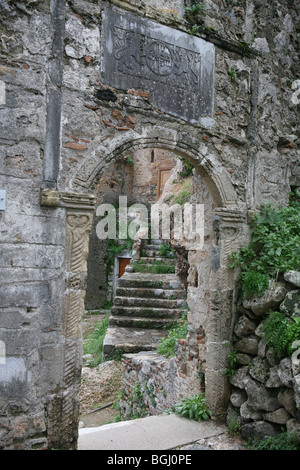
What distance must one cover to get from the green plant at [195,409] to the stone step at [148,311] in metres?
4.03

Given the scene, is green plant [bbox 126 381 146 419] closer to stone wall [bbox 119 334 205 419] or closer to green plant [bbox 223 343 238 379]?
stone wall [bbox 119 334 205 419]

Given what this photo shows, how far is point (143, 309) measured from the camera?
8.56m

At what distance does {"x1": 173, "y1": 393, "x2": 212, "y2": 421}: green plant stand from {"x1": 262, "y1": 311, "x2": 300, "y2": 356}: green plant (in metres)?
1.19

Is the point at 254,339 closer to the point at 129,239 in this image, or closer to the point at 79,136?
the point at 79,136

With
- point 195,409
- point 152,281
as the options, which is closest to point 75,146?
point 195,409

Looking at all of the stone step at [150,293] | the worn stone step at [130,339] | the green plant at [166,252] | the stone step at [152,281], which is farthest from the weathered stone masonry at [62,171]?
the green plant at [166,252]

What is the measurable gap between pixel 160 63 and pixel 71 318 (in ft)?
8.99

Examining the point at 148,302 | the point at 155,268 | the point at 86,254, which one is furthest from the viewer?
the point at 155,268

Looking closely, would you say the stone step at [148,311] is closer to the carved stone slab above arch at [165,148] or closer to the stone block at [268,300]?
the stone block at [268,300]

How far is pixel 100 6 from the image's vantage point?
11.5 ft

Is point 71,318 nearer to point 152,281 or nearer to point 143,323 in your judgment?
point 143,323

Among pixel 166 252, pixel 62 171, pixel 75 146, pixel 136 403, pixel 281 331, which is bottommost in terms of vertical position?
pixel 136 403

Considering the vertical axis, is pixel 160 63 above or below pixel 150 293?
above

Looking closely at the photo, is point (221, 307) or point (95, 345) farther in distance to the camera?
point (95, 345)
